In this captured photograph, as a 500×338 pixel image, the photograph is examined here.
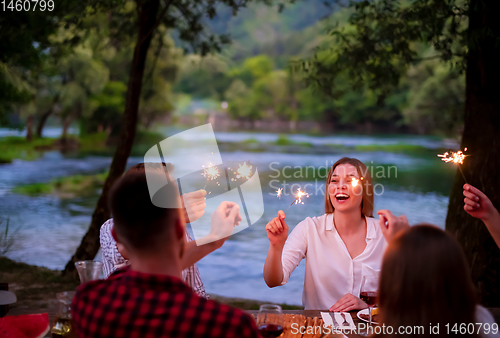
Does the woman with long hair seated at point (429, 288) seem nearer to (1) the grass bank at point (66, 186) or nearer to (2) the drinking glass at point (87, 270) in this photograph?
(2) the drinking glass at point (87, 270)

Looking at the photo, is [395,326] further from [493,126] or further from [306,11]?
[306,11]

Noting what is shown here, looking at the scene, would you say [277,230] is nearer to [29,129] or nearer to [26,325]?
[26,325]

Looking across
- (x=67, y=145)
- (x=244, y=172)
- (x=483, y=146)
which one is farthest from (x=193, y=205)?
(x=67, y=145)

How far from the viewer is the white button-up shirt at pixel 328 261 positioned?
2580mm

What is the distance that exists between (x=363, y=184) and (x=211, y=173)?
3.93 ft

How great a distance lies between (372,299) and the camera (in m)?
1.88

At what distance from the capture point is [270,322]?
163cm

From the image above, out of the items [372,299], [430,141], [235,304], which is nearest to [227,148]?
[430,141]

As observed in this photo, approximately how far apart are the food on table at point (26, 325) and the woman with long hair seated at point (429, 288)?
4.02ft

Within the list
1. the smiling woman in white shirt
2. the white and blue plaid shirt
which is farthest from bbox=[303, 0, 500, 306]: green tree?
the white and blue plaid shirt

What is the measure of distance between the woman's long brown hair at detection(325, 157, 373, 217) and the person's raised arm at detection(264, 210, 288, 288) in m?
0.60

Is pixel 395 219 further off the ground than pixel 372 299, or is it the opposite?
pixel 395 219

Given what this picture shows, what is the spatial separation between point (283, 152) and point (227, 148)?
285 cm

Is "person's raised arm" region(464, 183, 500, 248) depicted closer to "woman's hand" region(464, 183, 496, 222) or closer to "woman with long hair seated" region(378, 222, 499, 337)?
"woman's hand" region(464, 183, 496, 222)
